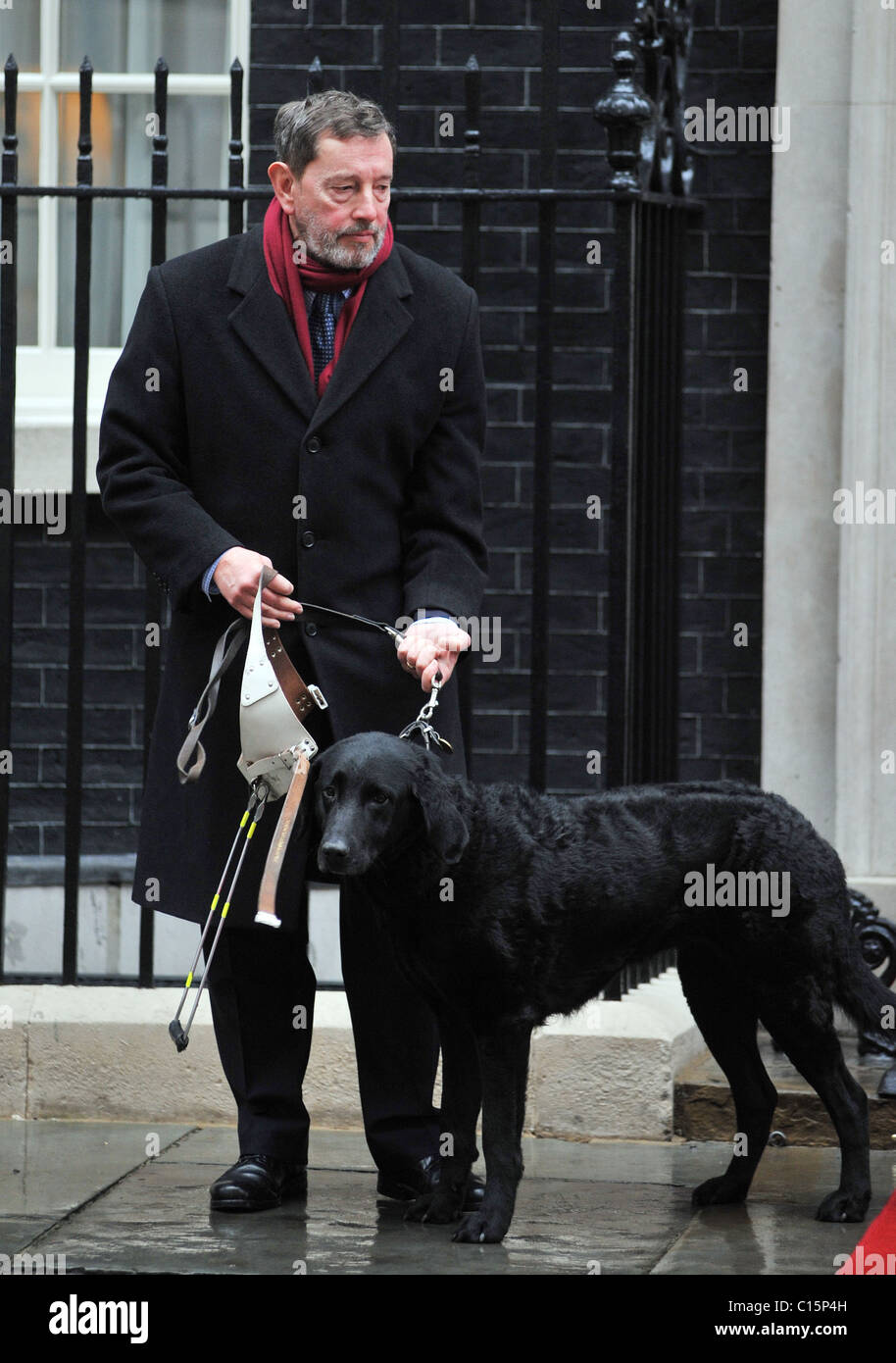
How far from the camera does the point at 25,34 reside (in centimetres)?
727

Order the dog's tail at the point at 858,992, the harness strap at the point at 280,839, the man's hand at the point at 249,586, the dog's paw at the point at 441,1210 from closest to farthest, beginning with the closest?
the harness strap at the point at 280,839 < the man's hand at the point at 249,586 < the dog's paw at the point at 441,1210 < the dog's tail at the point at 858,992

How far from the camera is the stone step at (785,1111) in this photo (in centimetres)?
507

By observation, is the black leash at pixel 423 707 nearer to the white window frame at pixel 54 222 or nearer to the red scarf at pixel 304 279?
the red scarf at pixel 304 279

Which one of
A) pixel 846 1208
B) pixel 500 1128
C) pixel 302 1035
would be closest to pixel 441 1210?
pixel 500 1128

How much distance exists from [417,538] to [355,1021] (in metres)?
1.08

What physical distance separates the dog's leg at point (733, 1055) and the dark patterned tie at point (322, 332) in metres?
1.51

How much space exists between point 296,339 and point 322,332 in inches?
3.4

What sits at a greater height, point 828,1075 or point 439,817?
point 439,817

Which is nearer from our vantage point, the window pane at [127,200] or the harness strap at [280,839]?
the harness strap at [280,839]

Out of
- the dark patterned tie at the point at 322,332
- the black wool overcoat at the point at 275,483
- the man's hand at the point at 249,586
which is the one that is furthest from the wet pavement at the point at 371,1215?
the dark patterned tie at the point at 322,332

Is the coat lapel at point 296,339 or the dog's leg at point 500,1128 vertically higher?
the coat lapel at point 296,339

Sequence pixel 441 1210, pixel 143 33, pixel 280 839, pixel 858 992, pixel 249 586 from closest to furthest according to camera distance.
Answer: pixel 280 839, pixel 249 586, pixel 441 1210, pixel 858 992, pixel 143 33

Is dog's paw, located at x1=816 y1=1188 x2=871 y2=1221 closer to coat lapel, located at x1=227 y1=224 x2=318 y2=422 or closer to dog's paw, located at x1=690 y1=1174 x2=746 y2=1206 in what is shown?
dog's paw, located at x1=690 y1=1174 x2=746 y2=1206

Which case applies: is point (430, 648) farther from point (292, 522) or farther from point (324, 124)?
point (324, 124)
